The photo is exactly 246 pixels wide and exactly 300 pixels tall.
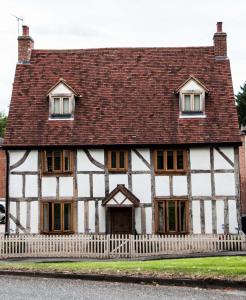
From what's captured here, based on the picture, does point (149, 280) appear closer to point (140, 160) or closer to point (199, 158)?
point (140, 160)

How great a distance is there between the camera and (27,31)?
31.2m

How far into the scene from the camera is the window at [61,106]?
94.5 feet

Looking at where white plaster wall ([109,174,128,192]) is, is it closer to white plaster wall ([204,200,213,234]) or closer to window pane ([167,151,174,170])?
window pane ([167,151,174,170])

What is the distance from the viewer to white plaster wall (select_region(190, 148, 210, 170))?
27.5 metres

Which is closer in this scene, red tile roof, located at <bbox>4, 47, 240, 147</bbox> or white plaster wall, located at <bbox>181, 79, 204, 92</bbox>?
red tile roof, located at <bbox>4, 47, 240, 147</bbox>

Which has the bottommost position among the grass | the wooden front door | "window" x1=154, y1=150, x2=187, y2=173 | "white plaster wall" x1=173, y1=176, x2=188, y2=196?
the grass

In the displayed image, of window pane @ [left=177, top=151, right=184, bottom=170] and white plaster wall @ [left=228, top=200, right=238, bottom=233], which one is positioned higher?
window pane @ [left=177, top=151, right=184, bottom=170]

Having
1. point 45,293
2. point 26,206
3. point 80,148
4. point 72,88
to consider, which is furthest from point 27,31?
point 45,293

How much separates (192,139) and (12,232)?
10.4 metres

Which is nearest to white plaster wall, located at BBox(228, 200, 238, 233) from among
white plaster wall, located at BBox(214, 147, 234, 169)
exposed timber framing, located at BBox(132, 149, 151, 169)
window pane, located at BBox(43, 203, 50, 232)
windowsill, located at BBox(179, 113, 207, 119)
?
white plaster wall, located at BBox(214, 147, 234, 169)

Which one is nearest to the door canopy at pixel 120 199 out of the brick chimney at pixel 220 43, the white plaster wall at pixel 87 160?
the white plaster wall at pixel 87 160

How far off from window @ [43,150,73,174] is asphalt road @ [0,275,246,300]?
12.7m

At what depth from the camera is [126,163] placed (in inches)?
1091

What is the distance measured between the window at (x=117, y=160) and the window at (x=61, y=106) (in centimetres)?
330
